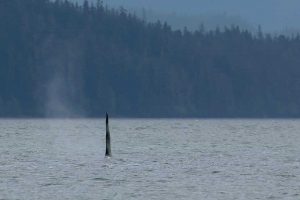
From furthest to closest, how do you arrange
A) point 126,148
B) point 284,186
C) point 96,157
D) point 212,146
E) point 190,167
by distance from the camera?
point 212,146
point 126,148
point 96,157
point 190,167
point 284,186

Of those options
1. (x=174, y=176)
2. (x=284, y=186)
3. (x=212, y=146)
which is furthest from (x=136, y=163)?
(x=212, y=146)

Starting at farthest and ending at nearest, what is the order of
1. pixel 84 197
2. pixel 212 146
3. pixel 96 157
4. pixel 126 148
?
pixel 212 146, pixel 126 148, pixel 96 157, pixel 84 197

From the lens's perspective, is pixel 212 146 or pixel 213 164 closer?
pixel 213 164

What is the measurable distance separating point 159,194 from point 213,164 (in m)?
22.9

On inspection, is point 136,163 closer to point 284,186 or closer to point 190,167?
point 190,167

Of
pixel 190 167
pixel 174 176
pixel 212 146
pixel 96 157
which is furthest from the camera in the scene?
pixel 212 146

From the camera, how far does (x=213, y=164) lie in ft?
275

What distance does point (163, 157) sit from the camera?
92.4 m

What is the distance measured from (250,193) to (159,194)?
15.9 ft

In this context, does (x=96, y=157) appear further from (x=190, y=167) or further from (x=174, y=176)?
(x=174, y=176)

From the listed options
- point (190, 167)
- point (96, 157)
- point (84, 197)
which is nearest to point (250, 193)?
point (84, 197)

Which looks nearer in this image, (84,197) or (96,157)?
(84,197)

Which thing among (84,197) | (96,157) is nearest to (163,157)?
(96,157)

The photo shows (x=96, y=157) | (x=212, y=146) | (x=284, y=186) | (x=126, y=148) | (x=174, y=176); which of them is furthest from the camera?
(x=212, y=146)
